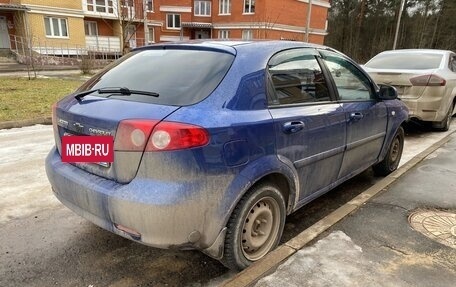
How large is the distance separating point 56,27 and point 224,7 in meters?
18.0

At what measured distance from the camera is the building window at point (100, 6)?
30.7m

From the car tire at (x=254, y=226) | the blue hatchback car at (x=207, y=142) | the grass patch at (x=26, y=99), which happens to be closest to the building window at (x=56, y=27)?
the grass patch at (x=26, y=99)

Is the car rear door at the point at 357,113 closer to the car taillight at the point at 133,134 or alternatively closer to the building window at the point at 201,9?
the car taillight at the point at 133,134

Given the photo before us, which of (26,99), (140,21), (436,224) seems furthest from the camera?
(140,21)

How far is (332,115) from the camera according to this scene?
3238mm

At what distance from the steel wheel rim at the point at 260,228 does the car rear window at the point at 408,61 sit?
5.71 metres

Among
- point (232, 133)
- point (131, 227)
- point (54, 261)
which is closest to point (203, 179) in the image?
point (232, 133)

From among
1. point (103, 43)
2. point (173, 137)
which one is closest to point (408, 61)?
point (173, 137)

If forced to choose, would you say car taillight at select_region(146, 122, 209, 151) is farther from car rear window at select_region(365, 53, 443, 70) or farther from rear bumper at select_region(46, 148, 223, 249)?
car rear window at select_region(365, 53, 443, 70)

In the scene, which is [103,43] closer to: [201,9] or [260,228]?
[201,9]

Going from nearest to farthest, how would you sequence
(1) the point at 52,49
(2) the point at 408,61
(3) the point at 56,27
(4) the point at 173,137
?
(4) the point at 173,137 < (2) the point at 408,61 < (1) the point at 52,49 < (3) the point at 56,27

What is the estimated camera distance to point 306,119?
293 centimetres

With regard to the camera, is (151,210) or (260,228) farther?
(260,228)

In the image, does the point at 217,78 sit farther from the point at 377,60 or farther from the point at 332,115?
the point at 377,60
